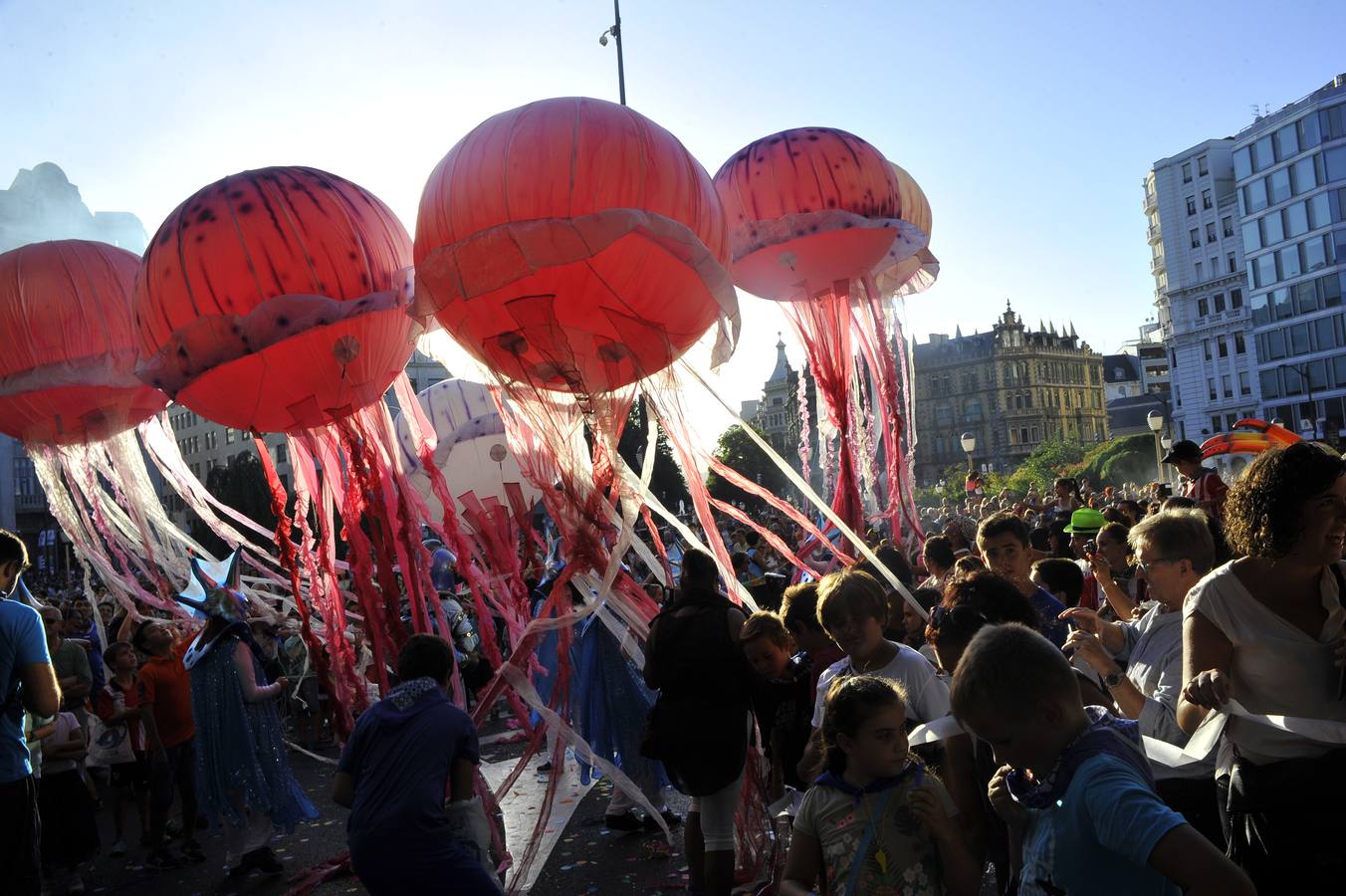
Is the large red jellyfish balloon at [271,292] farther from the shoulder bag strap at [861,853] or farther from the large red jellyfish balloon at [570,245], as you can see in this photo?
the shoulder bag strap at [861,853]

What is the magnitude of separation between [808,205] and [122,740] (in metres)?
5.38

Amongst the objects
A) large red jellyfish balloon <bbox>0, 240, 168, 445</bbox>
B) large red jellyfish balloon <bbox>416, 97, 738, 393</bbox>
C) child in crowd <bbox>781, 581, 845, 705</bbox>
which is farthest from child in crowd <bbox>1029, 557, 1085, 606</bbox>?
large red jellyfish balloon <bbox>0, 240, 168, 445</bbox>

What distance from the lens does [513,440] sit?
478cm

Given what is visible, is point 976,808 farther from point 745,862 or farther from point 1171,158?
point 1171,158

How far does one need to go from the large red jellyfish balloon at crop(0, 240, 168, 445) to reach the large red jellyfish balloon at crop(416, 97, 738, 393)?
210 centimetres

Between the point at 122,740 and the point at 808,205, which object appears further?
the point at 122,740

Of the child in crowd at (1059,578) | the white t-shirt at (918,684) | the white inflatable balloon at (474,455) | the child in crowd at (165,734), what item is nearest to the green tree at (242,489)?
the white inflatable balloon at (474,455)

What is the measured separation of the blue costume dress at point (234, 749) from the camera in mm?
5590

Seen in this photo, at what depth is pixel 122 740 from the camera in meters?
6.62

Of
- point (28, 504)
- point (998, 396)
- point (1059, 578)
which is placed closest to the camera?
point (1059, 578)

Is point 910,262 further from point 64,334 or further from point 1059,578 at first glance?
point 64,334

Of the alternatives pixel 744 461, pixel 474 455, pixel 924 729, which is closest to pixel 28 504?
pixel 744 461

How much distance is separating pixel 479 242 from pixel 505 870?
302 centimetres

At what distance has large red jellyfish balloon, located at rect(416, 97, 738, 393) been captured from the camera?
12.9ft
